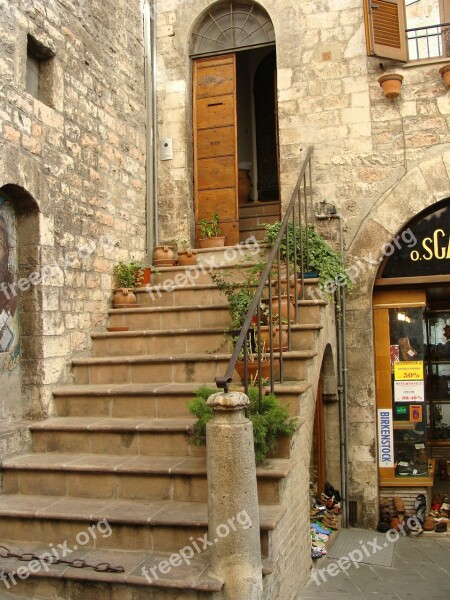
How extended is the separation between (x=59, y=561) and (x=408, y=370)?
13.3 feet

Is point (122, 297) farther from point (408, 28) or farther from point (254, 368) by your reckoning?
point (408, 28)

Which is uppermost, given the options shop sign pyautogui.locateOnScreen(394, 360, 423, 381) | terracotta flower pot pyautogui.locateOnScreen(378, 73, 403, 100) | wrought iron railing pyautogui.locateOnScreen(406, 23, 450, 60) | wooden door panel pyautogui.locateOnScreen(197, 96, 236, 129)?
wrought iron railing pyautogui.locateOnScreen(406, 23, 450, 60)

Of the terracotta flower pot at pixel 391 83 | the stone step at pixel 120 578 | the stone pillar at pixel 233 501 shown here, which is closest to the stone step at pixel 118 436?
the stone step at pixel 120 578

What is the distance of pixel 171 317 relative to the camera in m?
5.50

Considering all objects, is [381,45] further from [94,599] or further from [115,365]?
[94,599]

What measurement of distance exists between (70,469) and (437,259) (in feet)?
13.7

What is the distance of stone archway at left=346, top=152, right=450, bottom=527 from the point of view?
6.01 m

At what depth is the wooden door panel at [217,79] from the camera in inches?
280

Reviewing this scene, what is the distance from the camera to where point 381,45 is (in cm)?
611

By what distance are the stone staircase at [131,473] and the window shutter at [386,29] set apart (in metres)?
2.92

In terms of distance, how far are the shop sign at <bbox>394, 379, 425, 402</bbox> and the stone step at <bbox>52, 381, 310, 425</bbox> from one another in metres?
2.33

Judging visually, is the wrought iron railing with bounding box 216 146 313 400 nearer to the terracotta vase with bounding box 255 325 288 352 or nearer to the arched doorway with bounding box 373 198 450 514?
the terracotta vase with bounding box 255 325 288 352

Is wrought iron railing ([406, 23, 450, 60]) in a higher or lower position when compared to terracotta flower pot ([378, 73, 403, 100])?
higher

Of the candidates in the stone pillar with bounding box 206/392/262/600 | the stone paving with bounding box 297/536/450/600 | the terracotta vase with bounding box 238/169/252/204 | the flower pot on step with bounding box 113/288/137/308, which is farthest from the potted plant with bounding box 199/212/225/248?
the stone pillar with bounding box 206/392/262/600
